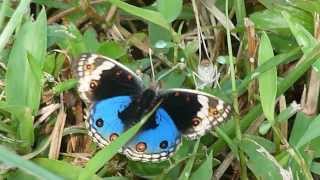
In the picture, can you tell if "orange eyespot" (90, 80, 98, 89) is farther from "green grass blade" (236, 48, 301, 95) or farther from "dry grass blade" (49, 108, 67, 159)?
"green grass blade" (236, 48, 301, 95)

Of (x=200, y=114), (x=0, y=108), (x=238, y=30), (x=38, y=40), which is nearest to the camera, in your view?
(x=200, y=114)

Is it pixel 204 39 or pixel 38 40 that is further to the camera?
pixel 204 39

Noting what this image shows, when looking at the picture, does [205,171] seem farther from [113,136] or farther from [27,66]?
[27,66]

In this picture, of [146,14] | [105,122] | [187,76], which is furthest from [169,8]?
[105,122]

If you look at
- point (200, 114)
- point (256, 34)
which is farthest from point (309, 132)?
point (256, 34)

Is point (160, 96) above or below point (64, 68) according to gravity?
above

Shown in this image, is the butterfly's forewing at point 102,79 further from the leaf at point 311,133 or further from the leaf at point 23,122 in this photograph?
the leaf at point 311,133

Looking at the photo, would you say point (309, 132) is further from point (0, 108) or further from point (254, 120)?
point (0, 108)
